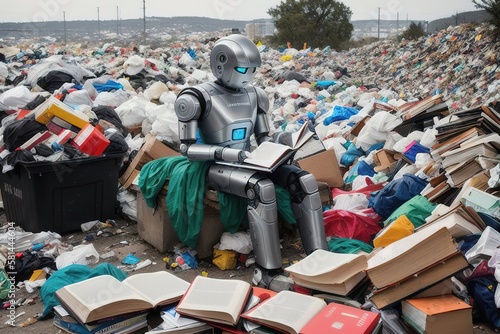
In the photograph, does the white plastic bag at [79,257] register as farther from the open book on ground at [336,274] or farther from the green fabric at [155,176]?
the open book on ground at [336,274]

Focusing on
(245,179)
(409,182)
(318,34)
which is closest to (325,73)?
(409,182)

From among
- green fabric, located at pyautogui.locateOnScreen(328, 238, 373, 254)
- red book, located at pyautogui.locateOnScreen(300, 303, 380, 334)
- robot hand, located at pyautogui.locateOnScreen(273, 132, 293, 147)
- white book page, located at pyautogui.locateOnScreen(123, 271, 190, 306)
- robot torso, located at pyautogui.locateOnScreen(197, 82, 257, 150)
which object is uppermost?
robot torso, located at pyautogui.locateOnScreen(197, 82, 257, 150)

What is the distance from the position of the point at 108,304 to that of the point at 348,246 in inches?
75.9

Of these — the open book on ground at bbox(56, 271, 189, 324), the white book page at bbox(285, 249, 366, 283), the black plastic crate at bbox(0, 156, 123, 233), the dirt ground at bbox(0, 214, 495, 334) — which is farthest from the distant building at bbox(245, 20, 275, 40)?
the open book on ground at bbox(56, 271, 189, 324)

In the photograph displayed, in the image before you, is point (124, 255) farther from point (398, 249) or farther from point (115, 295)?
point (398, 249)

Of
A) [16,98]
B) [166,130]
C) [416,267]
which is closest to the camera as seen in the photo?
[416,267]

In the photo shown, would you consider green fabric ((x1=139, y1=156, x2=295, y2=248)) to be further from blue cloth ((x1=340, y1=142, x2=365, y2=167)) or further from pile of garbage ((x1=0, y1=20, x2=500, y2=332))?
blue cloth ((x1=340, y1=142, x2=365, y2=167))

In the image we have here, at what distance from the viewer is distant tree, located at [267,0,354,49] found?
22.5 metres

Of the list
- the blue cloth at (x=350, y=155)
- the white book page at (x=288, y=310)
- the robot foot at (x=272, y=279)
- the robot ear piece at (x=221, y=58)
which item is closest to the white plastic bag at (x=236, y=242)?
the robot foot at (x=272, y=279)

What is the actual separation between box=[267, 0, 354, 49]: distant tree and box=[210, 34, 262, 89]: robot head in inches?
751

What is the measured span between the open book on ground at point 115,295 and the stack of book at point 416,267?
994mm

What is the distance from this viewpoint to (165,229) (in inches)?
164

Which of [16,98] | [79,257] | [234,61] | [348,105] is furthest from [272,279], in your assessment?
[348,105]

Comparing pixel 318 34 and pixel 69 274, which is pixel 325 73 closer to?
pixel 69 274
